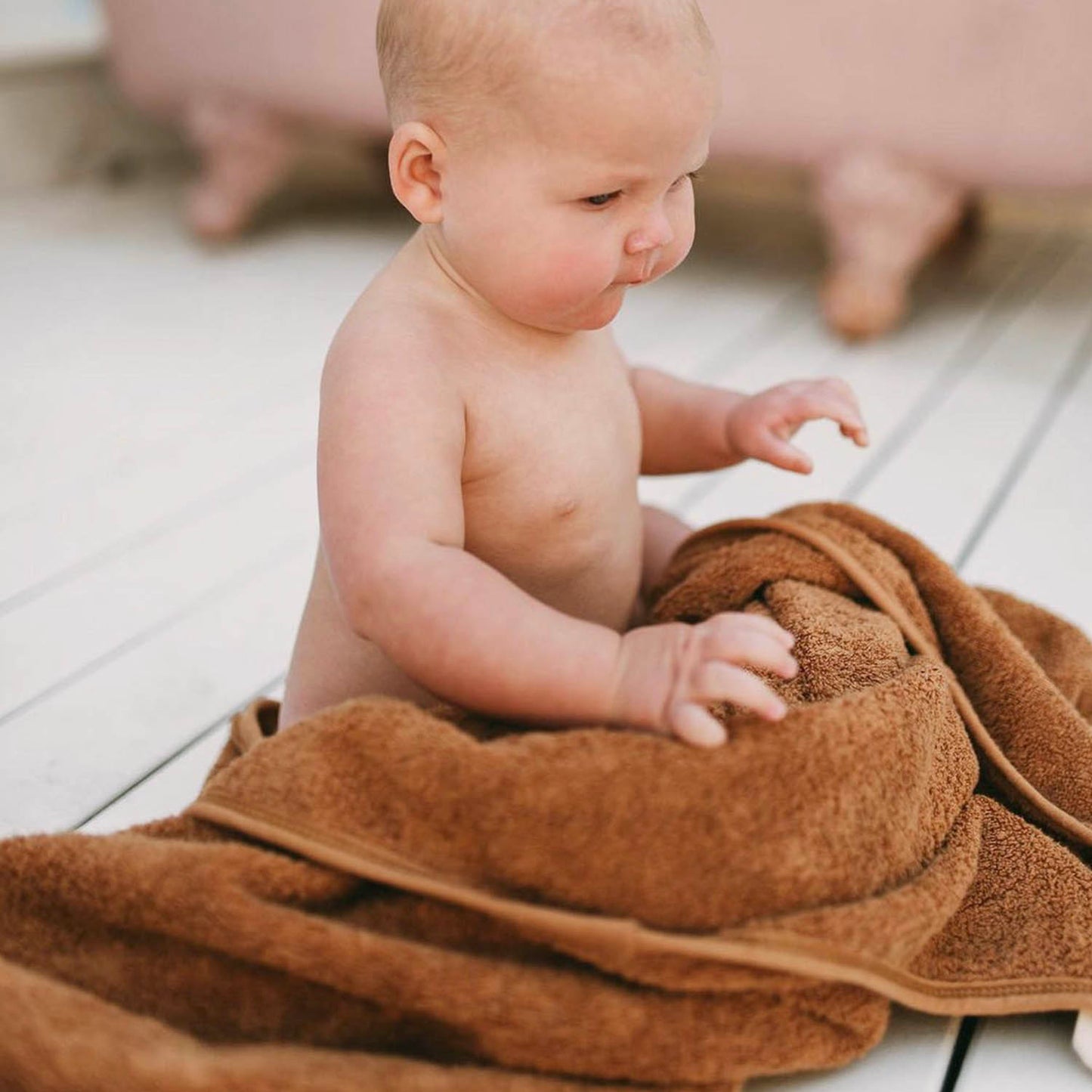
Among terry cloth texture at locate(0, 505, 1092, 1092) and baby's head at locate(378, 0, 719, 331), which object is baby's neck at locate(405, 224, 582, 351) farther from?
terry cloth texture at locate(0, 505, 1092, 1092)

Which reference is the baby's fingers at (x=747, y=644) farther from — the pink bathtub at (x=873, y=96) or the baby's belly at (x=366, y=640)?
the pink bathtub at (x=873, y=96)

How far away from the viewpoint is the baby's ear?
634 mm

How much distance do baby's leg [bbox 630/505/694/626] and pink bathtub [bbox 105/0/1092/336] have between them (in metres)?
0.84

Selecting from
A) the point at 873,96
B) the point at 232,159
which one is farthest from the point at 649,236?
the point at 232,159

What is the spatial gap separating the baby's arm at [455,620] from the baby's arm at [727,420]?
0.25 m

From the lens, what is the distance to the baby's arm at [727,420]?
2.60ft

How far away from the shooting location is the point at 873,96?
1581mm

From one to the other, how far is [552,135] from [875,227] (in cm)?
113

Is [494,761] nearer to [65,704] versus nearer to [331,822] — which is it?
[331,822]

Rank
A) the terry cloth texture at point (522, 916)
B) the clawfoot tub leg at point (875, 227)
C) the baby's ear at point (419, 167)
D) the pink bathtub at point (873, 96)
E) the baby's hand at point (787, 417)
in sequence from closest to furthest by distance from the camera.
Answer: the terry cloth texture at point (522, 916) → the baby's ear at point (419, 167) → the baby's hand at point (787, 417) → the pink bathtub at point (873, 96) → the clawfoot tub leg at point (875, 227)

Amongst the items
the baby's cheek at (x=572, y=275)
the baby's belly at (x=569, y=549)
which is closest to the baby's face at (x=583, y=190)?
the baby's cheek at (x=572, y=275)

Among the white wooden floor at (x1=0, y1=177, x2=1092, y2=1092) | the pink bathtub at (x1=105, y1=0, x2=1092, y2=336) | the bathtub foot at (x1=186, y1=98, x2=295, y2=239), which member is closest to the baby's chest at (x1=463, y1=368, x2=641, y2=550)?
the white wooden floor at (x1=0, y1=177, x2=1092, y2=1092)

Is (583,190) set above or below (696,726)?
above

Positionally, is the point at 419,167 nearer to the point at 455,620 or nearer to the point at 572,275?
the point at 572,275
